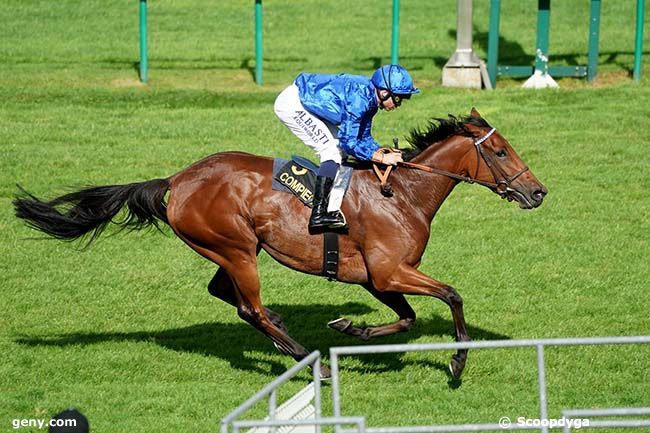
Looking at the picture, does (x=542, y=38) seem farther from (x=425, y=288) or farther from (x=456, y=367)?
(x=456, y=367)

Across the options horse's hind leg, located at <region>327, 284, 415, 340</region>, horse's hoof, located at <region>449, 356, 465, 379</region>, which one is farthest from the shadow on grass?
horse's hoof, located at <region>449, 356, 465, 379</region>

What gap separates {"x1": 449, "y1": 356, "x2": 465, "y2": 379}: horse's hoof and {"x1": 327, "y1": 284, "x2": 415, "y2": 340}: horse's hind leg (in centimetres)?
65

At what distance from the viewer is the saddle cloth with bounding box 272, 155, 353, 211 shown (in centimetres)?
876

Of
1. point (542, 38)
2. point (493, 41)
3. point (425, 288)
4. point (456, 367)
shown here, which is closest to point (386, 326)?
point (425, 288)

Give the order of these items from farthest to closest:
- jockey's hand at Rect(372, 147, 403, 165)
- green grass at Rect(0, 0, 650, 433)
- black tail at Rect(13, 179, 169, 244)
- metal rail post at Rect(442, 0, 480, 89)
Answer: metal rail post at Rect(442, 0, 480, 89) → black tail at Rect(13, 179, 169, 244) → jockey's hand at Rect(372, 147, 403, 165) → green grass at Rect(0, 0, 650, 433)

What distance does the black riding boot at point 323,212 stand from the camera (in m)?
8.73

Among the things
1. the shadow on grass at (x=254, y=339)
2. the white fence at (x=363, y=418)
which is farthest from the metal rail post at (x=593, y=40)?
the white fence at (x=363, y=418)

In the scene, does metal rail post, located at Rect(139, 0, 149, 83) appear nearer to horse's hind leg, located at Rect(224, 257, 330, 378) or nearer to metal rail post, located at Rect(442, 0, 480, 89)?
metal rail post, located at Rect(442, 0, 480, 89)

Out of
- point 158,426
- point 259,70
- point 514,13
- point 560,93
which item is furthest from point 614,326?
point 514,13

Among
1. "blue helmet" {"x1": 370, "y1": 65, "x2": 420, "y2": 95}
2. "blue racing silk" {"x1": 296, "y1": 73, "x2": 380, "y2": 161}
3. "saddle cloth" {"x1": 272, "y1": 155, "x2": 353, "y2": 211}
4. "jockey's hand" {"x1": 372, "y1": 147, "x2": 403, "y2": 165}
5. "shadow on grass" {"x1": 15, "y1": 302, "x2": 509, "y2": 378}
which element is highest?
"blue helmet" {"x1": 370, "y1": 65, "x2": 420, "y2": 95}

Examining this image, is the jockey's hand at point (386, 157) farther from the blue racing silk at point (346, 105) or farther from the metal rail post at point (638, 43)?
the metal rail post at point (638, 43)

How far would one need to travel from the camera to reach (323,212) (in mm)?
8766

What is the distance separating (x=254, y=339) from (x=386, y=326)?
4.47 feet

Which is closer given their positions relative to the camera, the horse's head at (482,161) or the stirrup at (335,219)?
the stirrup at (335,219)
